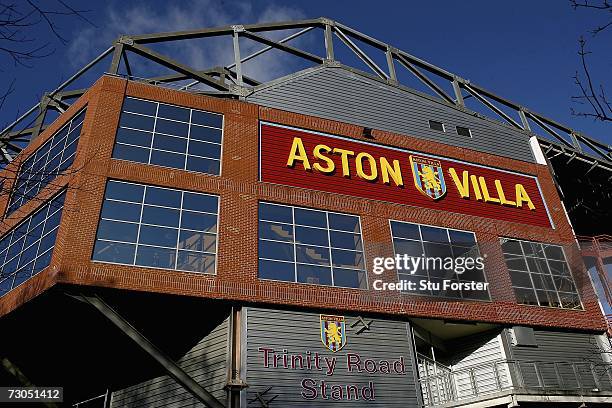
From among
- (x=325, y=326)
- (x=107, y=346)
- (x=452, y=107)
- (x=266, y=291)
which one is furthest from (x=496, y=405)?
(x=452, y=107)

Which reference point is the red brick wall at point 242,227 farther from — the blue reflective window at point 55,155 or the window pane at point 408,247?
the blue reflective window at point 55,155

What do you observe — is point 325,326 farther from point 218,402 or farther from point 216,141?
point 216,141

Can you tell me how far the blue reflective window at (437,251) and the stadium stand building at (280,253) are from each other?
0.09 metres

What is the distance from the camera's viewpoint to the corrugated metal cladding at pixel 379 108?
23.2 meters

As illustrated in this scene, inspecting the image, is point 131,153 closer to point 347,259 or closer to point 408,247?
point 347,259

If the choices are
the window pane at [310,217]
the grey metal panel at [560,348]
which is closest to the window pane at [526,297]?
the grey metal panel at [560,348]

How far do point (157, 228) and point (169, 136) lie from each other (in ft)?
13.6

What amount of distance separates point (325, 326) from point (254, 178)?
608 centimetres

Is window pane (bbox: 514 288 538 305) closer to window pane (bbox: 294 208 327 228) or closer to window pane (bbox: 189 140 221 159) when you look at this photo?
window pane (bbox: 294 208 327 228)

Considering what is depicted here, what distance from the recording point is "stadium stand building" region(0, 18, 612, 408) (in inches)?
652

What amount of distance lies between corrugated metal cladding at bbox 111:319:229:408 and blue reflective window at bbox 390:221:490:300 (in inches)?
222

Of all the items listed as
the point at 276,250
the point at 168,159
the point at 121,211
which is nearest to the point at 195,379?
the point at 276,250

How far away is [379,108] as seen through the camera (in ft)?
81.8

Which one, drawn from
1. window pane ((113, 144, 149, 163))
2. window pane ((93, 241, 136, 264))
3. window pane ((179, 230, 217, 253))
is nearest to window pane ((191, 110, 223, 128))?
window pane ((113, 144, 149, 163))
